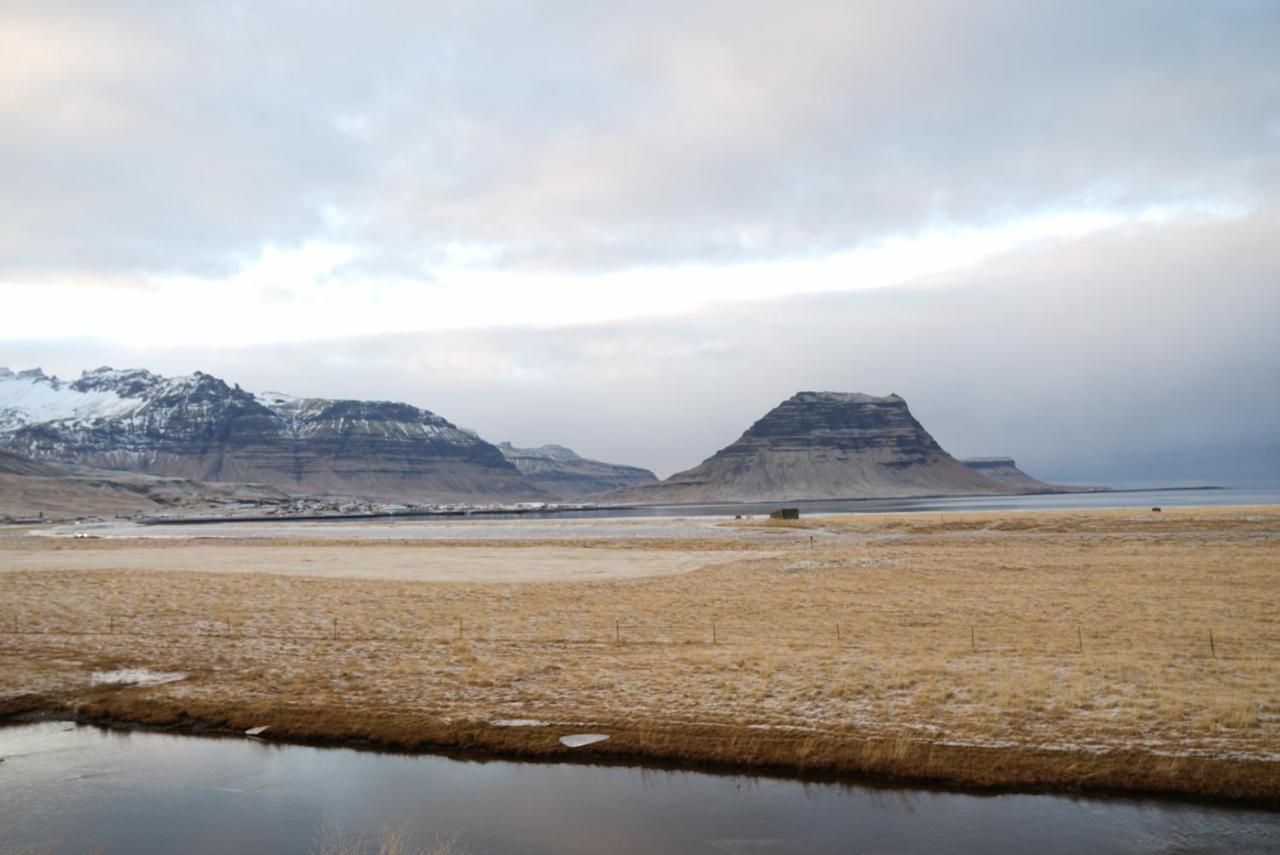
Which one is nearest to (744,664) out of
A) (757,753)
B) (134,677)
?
(757,753)

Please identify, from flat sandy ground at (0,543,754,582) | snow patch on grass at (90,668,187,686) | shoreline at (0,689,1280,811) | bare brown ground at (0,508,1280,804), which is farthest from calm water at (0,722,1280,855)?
flat sandy ground at (0,543,754,582)

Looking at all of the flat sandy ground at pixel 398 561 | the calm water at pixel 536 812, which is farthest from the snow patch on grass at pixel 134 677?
the flat sandy ground at pixel 398 561

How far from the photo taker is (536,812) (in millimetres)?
14969

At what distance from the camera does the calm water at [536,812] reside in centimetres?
1354

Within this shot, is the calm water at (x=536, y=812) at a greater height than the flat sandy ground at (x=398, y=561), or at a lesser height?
greater

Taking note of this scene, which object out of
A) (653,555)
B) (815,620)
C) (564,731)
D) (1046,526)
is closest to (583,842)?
(564,731)

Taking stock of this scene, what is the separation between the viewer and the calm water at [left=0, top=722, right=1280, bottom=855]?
13.5 metres

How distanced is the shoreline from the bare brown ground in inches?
2.6

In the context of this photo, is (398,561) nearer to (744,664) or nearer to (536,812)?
(744,664)

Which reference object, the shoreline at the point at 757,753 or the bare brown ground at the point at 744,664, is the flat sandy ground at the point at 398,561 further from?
the shoreline at the point at 757,753

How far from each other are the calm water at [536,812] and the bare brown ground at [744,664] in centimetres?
108

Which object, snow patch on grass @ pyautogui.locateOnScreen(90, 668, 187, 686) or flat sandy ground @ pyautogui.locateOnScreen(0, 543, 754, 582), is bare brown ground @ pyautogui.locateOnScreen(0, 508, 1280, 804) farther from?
flat sandy ground @ pyautogui.locateOnScreen(0, 543, 754, 582)

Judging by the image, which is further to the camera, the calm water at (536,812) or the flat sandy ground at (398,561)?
the flat sandy ground at (398,561)

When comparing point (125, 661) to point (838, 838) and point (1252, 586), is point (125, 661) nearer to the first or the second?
point (838, 838)
